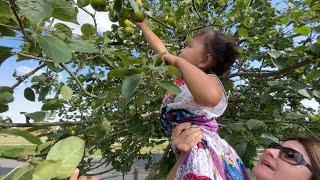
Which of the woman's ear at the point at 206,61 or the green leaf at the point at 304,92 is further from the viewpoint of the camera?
the green leaf at the point at 304,92

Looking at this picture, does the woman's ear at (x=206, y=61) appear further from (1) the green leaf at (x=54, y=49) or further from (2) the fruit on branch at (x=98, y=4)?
(1) the green leaf at (x=54, y=49)

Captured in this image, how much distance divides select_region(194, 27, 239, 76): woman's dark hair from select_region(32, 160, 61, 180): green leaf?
1367mm

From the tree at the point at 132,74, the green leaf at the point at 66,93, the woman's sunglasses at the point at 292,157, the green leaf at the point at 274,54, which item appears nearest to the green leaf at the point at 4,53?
the tree at the point at 132,74

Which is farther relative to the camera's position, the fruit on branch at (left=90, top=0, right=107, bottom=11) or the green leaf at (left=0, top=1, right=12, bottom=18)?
the fruit on branch at (left=90, top=0, right=107, bottom=11)

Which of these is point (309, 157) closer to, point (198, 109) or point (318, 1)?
point (198, 109)

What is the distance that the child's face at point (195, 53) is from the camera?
1906mm

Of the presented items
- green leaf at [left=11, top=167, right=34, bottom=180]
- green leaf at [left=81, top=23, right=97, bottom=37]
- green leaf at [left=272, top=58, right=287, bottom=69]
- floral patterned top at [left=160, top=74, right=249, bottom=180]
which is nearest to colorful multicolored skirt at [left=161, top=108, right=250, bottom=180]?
floral patterned top at [left=160, top=74, right=249, bottom=180]

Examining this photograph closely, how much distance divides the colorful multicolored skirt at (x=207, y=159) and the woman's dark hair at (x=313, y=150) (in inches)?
11.3

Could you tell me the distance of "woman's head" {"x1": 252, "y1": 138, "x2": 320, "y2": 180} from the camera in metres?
1.63

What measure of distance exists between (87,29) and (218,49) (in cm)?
62

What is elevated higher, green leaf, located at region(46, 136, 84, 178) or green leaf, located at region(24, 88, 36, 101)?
green leaf, located at region(24, 88, 36, 101)

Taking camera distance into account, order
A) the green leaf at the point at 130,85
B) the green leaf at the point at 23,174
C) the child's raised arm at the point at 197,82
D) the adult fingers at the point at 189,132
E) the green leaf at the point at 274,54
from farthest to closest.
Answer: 1. the green leaf at the point at 274,54
2. the adult fingers at the point at 189,132
3. the child's raised arm at the point at 197,82
4. the green leaf at the point at 130,85
5. the green leaf at the point at 23,174

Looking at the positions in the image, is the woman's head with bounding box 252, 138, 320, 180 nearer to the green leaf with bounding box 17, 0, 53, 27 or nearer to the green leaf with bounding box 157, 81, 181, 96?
the green leaf with bounding box 157, 81, 181, 96

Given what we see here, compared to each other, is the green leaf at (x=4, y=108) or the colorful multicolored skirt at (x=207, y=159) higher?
the green leaf at (x=4, y=108)
